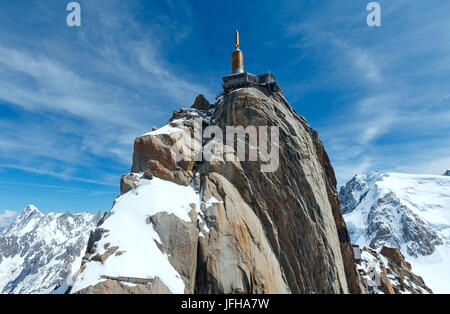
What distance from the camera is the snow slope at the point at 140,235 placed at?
23.1 meters

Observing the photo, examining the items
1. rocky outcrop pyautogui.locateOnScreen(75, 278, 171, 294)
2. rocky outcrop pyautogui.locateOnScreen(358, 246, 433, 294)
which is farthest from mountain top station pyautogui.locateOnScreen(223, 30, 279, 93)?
rocky outcrop pyautogui.locateOnScreen(358, 246, 433, 294)

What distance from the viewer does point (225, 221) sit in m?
31.7

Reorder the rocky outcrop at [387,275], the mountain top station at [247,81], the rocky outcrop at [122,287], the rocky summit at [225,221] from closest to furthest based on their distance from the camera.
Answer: the rocky outcrop at [122,287], the rocky summit at [225,221], the mountain top station at [247,81], the rocky outcrop at [387,275]

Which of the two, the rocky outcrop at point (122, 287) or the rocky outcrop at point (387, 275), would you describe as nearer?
the rocky outcrop at point (122, 287)

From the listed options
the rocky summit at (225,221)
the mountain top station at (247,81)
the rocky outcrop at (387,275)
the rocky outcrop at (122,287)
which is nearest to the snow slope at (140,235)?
the rocky summit at (225,221)

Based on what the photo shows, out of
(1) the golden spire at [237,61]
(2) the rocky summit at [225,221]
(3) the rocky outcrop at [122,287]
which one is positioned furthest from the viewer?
(1) the golden spire at [237,61]

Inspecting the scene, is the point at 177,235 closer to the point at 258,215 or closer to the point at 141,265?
the point at 141,265

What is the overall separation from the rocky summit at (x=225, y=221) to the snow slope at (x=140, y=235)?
11 centimetres

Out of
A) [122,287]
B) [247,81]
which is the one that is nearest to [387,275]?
[247,81]

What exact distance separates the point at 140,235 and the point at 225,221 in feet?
32.7

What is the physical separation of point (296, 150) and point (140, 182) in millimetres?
24484

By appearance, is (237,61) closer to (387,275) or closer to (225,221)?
(225,221)

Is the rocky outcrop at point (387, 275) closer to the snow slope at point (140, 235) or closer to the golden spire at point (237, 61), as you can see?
the snow slope at point (140, 235)
